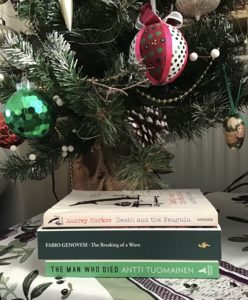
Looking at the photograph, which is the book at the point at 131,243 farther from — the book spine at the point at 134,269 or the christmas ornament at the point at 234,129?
the christmas ornament at the point at 234,129

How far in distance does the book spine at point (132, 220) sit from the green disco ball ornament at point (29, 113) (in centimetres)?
10

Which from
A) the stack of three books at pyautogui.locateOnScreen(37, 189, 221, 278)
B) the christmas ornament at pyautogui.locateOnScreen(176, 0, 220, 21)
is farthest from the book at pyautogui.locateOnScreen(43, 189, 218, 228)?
the christmas ornament at pyautogui.locateOnScreen(176, 0, 220, 21)

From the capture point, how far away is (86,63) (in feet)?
2.04

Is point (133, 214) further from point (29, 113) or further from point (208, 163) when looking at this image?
point (208, 163)

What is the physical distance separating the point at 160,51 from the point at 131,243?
217 millimetres

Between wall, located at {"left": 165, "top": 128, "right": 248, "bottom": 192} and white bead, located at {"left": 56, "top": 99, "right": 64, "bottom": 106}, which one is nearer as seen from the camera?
white bead, located at {"left": 56, "top": 99, "right": 64, "bottom": 106}

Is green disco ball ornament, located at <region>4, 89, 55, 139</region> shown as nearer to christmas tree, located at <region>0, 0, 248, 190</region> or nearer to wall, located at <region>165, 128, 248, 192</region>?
christmas tree, located at <region>0, 0, 248, 190</region>

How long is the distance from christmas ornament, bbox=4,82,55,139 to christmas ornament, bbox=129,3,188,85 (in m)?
0.12

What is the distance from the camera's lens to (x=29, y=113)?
1.52 ft

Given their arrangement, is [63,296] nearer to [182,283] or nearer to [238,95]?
[182,283]

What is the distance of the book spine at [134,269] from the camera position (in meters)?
0.43

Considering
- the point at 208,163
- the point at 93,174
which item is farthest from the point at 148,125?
the point at 208,163

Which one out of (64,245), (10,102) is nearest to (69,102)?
(10,102)

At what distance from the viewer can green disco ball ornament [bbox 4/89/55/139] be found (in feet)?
1.52
